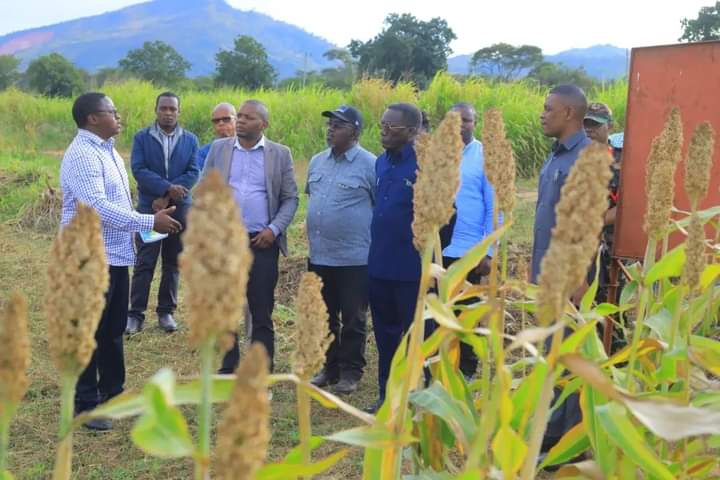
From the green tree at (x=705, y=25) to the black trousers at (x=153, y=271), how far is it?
119 ft

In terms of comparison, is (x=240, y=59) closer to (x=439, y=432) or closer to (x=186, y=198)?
(x=186, y=198)

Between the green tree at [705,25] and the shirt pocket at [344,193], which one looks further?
the green tree at [705,25]

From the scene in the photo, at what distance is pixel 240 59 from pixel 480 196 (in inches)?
1557

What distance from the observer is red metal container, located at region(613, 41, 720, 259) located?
3.58 metres

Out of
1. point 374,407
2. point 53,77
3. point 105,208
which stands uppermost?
point 53,77

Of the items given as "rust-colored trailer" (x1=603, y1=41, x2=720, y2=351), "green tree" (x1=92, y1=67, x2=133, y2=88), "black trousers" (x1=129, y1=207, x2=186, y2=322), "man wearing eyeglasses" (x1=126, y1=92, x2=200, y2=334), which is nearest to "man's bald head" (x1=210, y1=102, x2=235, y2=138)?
"man wearing eyeglasses" (x1=126, y1=92, x2=200, y2=334)

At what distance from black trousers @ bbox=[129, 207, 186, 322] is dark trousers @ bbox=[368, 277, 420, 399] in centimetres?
209

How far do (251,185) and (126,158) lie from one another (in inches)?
427

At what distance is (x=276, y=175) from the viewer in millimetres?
4613

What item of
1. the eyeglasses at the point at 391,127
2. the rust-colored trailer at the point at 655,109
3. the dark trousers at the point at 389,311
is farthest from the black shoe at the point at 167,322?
the rust-colored trailer at the point at 655,109

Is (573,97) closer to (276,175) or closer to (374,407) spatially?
(276,175)

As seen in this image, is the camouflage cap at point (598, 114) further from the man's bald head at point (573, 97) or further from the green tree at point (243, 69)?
the green tree at point (243, 69)

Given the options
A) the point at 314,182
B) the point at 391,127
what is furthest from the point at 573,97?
the point at 314,182

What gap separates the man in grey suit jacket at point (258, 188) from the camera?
4.56m
